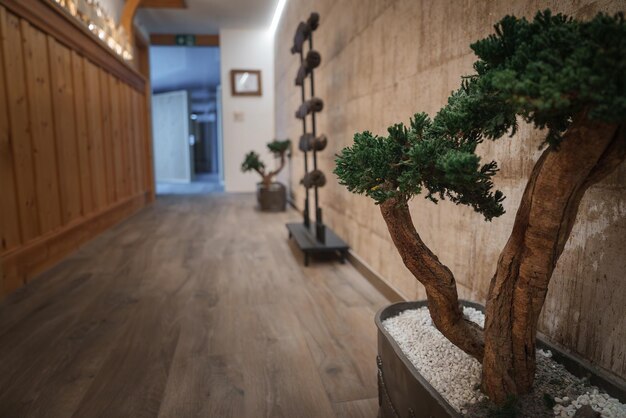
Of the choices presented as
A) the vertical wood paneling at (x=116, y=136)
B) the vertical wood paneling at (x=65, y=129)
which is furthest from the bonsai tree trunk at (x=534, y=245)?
the vertical wood paneling at (x=116, y=136)

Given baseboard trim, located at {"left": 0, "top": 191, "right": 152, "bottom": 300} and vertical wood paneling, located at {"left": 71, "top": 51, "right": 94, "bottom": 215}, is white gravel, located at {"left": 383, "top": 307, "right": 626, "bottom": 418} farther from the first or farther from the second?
vertical wood paneling, located at {"left": 71, "top": 51, "right": 94, "bottom": 215}

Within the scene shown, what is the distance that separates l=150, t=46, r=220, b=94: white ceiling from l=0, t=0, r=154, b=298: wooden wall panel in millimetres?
3634

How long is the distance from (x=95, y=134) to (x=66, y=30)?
0.88 m

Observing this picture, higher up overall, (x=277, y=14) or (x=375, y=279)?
(x=277, y=14)

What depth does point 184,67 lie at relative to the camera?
8633 millimetres

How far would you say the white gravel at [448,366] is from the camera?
0.79 metres

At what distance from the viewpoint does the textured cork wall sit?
2.91 feet

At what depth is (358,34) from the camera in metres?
2.40

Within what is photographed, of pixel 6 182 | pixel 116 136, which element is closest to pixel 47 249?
pixel 6 182

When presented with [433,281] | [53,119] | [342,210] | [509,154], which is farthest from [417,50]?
[53,119]

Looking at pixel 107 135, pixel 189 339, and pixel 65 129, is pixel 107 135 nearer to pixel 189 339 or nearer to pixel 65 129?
pixel 65 129

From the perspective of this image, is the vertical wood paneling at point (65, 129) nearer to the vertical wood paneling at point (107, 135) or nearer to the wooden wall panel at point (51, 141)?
the wooden wall panel at point (51, 141)

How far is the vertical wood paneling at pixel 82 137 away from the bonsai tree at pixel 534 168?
2.94m

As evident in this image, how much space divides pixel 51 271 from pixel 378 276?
6.19ft
